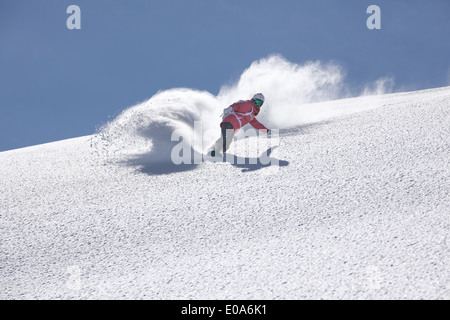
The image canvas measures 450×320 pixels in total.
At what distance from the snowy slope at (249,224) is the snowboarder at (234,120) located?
23.9 inches

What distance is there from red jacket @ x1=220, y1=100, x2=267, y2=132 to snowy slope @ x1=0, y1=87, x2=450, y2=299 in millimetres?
572

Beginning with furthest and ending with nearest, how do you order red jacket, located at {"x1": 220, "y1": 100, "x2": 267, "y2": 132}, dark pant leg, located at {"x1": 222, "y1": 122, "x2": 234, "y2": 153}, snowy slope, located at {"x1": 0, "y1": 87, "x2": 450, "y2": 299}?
red jacket, located at {"x1": 220, "y1": 100, "x2": 267, "y2": 132}
dark pant leg, located at {"x1": 222, "y1": 122, "x2": 234, "y2": 153}
snowy slope, located at {"x1": 0, "y1": 87, "x2": 450, "y2": 299}

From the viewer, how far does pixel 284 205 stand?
5.61 meters

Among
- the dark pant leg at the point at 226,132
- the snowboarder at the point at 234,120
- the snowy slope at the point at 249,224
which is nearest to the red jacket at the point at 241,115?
the snowboarder at the point at 234,120

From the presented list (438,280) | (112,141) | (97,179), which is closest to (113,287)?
(438,280)

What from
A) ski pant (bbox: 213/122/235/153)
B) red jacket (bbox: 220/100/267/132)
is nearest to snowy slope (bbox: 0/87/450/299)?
red jacket (bbox: 220/100/267/132)

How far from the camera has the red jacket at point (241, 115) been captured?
26.9ft

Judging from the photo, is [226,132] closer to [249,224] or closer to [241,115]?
[241,115]

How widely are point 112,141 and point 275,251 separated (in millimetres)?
6462

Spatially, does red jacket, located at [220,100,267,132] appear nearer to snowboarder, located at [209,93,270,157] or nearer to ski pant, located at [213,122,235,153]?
snowboarder, located at [209,93,270,157]

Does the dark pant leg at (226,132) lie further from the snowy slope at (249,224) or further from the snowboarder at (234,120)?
the snowy slope at (249,224)

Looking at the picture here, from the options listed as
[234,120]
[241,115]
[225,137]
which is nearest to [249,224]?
[225,137]

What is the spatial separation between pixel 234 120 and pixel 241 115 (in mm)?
221

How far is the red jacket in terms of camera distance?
8211 millimetres
